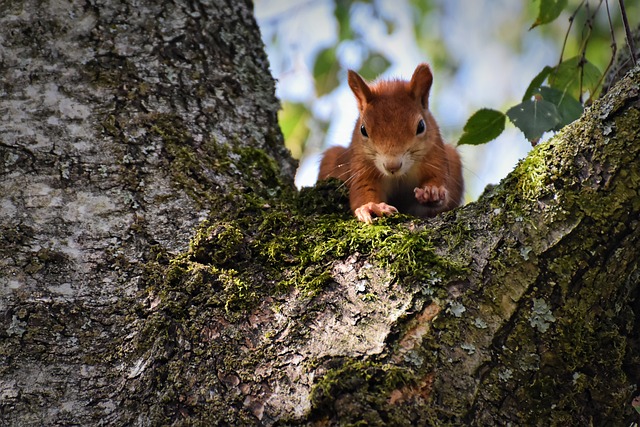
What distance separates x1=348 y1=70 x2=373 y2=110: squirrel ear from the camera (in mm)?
2715

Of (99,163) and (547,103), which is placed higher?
(547,103)

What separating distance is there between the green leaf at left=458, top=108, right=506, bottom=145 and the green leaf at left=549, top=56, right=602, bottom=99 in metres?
0.27

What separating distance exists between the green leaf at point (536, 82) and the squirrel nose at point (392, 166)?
55 centimetres

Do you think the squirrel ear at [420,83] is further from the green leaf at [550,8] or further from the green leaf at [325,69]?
the green leaf at [325,69]

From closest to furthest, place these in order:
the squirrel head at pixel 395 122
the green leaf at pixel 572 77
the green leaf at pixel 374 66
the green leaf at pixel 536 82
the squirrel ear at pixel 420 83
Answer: the green leaf at pixel 536 82
the green leaf at pixel 572 77
the squirrel head at pixel 395 122
the squirrel ear at pixel 420 83
the green leaf at pixel 374 66

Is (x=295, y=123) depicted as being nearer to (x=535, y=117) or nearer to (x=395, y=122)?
(x=395, y=122)

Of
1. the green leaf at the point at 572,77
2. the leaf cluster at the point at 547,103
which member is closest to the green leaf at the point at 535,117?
the leaf cluster at the point at 547,103

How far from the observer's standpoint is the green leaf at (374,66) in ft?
11.5

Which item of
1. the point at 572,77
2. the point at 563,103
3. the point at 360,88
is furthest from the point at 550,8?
the point at 360,88

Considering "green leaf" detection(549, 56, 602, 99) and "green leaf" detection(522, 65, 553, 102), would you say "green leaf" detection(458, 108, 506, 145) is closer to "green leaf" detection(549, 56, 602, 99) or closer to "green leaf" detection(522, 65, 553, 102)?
"green leaf" detection(522, 65, 553, 102)

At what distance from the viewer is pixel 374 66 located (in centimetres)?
354

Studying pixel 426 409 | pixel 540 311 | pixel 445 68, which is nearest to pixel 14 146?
pixel 426 409

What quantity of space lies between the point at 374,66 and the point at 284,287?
2.23m

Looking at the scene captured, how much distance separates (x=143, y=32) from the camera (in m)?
2.16
